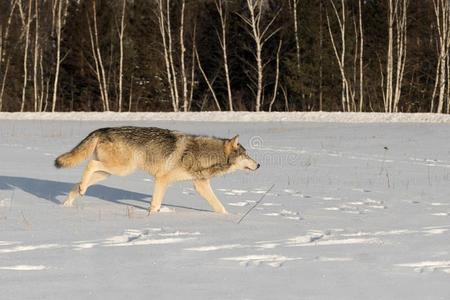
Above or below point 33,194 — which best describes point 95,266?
below

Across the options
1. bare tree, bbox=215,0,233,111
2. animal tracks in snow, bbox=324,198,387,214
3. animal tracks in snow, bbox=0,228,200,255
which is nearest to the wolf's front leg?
animal tracks in snow, bbox=0,228,200,255

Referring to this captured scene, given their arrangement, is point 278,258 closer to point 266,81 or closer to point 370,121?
point 370,121

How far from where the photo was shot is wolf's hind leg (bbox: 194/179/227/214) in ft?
28.7

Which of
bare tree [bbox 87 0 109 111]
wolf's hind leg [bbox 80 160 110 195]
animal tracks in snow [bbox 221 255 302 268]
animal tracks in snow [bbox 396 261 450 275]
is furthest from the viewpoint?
bare tree [bbox 87 0 109 111]

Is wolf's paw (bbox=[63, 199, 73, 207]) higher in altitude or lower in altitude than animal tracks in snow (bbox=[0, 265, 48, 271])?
higher

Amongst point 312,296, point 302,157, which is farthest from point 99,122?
point 312,296

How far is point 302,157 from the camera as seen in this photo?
1720 centimetres

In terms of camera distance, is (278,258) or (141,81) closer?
(278,258)

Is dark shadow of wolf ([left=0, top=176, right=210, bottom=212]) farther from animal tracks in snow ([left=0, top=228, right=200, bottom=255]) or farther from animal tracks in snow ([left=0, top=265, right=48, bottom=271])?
animal tracks in snow ([left=0, top=265, right=48, bottom=271])

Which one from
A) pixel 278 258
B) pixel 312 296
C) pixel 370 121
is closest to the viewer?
pixel 312 296

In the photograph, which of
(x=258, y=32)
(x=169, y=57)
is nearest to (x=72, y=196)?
(x=258, y=32)

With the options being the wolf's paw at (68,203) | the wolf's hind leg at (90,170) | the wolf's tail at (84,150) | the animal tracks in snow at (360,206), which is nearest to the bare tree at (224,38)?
the animal tracks in snow at (360,206)

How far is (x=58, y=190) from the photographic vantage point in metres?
10.4

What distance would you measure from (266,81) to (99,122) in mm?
13072
